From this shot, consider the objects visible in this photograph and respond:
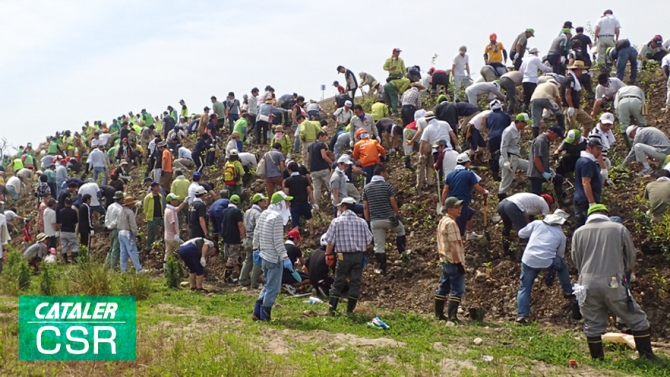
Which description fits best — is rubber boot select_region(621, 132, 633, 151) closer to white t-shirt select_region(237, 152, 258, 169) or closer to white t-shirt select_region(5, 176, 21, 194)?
white t-shirt select_region(237, 152, 258, 169)

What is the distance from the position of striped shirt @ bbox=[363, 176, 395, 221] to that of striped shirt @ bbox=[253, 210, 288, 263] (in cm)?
A: 258

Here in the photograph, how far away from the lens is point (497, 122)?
48.8 feet

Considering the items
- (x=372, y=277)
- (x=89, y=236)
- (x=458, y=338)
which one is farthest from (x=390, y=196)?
(x=89, y=236)

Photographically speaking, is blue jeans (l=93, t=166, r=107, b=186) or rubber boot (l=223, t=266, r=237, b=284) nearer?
rubber boot (l=223, t=266, r=237, b=284)

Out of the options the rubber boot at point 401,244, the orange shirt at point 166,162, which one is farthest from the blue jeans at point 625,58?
the orange shirt at point 166,162

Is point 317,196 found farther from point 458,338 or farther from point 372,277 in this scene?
point 458,338

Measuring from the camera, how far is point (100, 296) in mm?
12188

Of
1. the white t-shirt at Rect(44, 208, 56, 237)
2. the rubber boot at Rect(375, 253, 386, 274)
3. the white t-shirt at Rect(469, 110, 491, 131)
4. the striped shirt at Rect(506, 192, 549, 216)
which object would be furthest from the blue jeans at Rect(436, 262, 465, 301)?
the white t-shirt at Rect(44, 208, 56, 237)

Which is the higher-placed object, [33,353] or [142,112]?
[142,112]

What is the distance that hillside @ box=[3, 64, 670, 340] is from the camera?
11.1m

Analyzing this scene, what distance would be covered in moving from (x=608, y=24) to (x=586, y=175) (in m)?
10.9

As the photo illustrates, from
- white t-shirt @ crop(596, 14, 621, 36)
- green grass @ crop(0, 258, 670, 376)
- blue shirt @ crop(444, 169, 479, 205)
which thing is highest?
white t-shirt @ crop(596, 14, 621, 36)

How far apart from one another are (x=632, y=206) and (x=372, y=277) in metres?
4.91

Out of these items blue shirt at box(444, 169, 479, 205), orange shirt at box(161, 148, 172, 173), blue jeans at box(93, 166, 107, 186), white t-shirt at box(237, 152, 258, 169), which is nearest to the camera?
blue shirt at box(444, 169, 479, 205)
